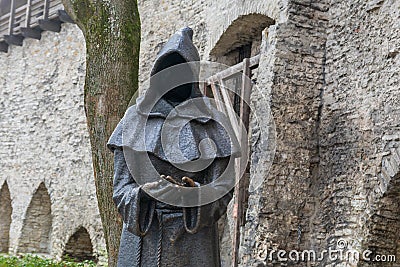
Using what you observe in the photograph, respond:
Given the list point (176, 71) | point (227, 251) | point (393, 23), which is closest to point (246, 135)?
point (227, 251)

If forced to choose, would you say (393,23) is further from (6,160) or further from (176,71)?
(6,160)

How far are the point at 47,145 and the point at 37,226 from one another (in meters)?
1.91

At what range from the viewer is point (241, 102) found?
862 centimetres

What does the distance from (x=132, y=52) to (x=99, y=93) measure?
1.80ft

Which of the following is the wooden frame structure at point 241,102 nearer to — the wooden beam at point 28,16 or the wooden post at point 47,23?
the wooden post at point 47,23

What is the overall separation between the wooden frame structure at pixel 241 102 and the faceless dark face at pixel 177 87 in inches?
152

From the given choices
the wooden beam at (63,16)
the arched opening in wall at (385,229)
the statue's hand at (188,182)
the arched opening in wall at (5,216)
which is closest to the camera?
the statue's hand at (188,182)

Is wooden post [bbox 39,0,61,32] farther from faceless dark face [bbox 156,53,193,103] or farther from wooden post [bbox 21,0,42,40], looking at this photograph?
faceless dark face [bbox 156,53,193,103]

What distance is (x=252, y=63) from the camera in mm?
8570

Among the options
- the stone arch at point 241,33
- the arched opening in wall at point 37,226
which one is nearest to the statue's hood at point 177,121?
the stone arch at point 241,33

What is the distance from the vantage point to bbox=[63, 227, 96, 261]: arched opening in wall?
13.4 m

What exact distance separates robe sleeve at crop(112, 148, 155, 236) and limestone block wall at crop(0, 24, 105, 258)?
9350mm

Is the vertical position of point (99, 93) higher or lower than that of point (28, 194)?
higher

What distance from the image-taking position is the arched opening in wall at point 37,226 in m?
14.6
